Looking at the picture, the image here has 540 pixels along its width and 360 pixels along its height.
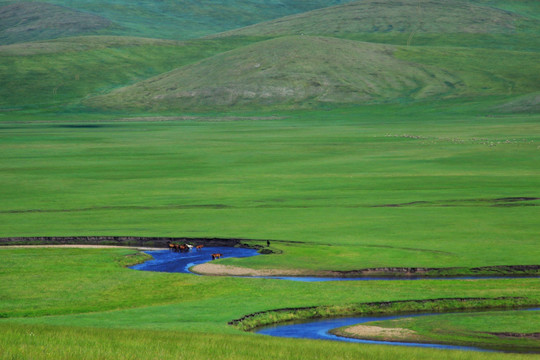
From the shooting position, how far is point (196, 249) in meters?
52.0

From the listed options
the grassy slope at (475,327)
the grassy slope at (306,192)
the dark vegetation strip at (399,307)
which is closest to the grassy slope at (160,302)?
the dark vegetation strip at (399,307)

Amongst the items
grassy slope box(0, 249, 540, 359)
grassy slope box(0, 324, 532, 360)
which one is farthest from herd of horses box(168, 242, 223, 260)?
grassy slope box(0, 324, 532, 360)

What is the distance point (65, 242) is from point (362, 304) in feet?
80.6

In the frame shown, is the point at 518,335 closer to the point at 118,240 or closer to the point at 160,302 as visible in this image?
the point at 160,302

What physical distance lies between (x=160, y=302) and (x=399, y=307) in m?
10.1

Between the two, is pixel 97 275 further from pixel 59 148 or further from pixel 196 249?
pixel 59 148

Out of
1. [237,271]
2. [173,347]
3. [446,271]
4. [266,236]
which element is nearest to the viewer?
[173,347]

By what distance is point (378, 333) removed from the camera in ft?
105

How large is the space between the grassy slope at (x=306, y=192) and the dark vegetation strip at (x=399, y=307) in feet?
28.5

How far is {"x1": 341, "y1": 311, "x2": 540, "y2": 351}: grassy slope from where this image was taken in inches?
1197

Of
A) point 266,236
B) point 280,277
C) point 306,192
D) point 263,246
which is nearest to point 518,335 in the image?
point 280,277

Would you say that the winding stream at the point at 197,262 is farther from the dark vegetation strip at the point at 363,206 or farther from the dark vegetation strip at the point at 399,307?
the dark vegetation strip at the point at 363,206

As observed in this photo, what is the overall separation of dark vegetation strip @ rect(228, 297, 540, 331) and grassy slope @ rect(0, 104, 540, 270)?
28.5ft

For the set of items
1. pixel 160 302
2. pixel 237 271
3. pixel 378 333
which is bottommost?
pixel 237 271
